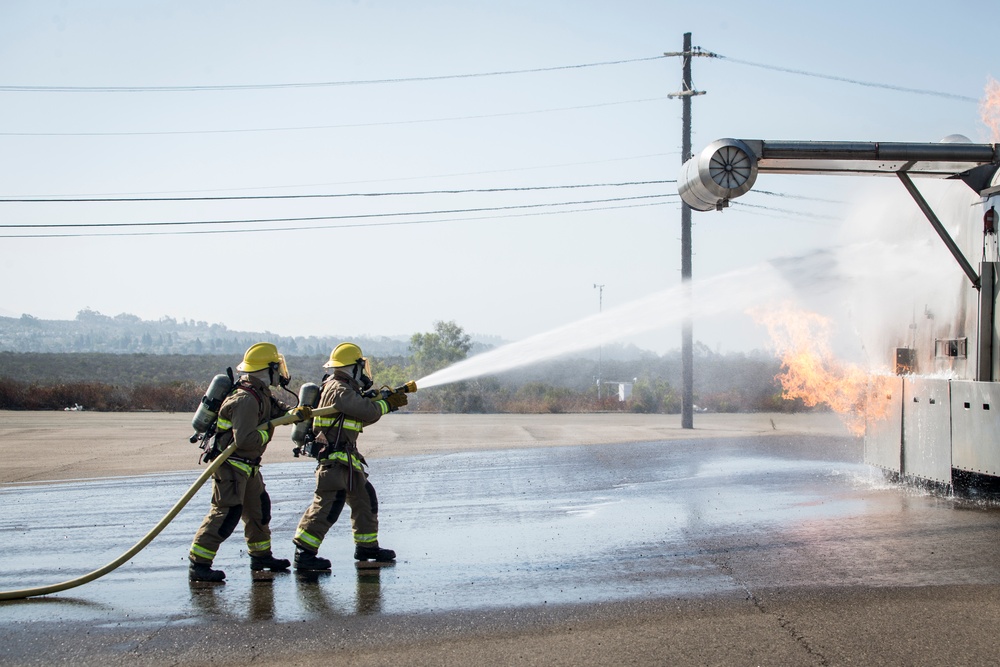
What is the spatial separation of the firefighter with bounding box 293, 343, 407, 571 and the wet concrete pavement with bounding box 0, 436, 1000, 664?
11.1 inches

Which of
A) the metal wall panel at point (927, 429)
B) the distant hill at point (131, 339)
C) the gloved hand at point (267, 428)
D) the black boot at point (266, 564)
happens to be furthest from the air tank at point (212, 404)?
the distant hill at point (131, 339)

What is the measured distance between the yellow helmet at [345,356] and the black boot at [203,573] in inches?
73.8

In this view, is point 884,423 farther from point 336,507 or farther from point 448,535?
point 336,507

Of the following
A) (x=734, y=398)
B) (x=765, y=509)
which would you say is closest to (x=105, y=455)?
(x=765, y=509)

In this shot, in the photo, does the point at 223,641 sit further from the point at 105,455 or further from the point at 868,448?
the point at 105,455

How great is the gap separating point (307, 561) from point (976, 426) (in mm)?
7002

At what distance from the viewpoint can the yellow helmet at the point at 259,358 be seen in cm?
720

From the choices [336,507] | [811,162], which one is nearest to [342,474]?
[336,507]

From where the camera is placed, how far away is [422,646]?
5047 mm

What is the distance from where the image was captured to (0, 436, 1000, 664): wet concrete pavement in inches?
201

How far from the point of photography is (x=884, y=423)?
1137cm

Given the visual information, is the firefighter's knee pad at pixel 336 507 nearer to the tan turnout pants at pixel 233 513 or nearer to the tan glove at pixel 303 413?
the tan turnout pants at pixel 233 513

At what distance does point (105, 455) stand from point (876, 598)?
14.1 meters

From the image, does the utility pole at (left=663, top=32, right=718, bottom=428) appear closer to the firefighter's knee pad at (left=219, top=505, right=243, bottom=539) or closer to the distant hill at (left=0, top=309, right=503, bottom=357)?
the firefighter's knee pad at (left=219, top=505, right=243, bottom=539)
